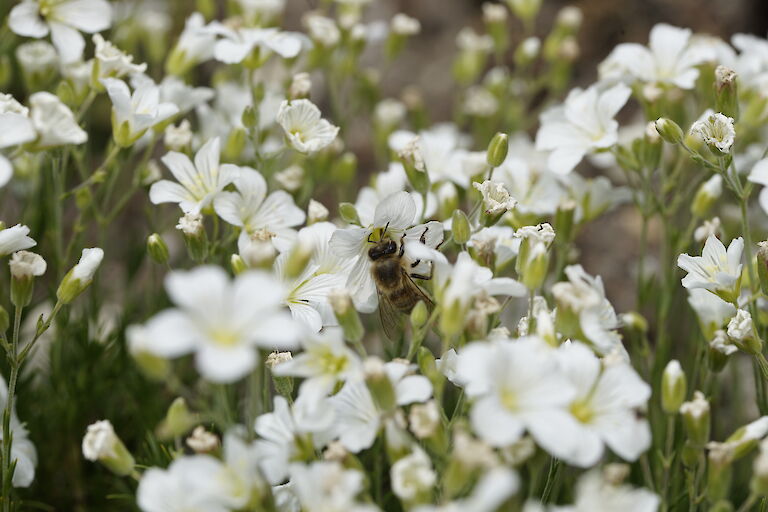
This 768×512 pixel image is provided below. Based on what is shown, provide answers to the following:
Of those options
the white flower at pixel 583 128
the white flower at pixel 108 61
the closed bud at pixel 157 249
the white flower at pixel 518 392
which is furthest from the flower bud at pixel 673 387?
the white flower at pixel 108 61

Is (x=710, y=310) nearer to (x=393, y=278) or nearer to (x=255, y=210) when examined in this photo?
(x=393, y=278)

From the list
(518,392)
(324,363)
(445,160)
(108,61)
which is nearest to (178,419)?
(324,363)

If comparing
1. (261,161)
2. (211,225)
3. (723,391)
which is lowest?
(723,391)

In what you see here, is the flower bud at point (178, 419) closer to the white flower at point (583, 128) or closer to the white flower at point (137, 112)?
the white flower at point (137, 112)

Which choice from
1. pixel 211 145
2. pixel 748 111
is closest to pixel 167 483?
pixel 211 145

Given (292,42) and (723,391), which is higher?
(292,42)

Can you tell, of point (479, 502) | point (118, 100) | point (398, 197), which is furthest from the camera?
point (118, 100)

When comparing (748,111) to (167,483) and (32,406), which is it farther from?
(32,406)
